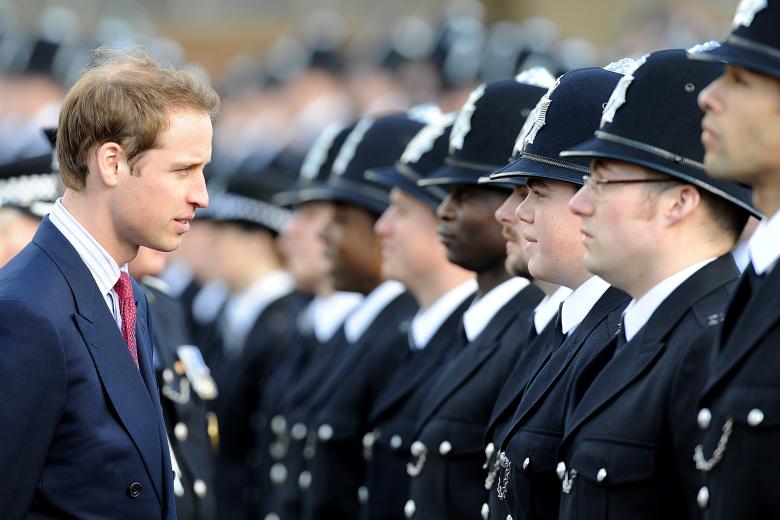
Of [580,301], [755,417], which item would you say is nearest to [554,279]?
[580,301]

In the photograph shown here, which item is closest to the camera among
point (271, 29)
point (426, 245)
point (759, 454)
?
point (759, 454)

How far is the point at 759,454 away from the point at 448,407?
2220mm

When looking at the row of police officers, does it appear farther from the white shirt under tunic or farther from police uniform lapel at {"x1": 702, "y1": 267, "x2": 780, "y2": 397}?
the white shirt under tunic

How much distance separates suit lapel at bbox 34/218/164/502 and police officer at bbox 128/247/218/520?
5.70 feet

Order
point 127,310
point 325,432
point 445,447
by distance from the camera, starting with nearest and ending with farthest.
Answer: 1. point 127,310
2. point 445,447
3. point 325,432

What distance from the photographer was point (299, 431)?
7305mm

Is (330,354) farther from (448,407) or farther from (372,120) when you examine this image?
(448,407)

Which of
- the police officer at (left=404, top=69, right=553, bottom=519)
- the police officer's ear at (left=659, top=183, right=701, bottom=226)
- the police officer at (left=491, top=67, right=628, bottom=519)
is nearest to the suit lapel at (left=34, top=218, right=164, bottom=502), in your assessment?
the police officer at (left=491, top=67, right=628, bottom=519)

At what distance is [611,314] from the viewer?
4.51m

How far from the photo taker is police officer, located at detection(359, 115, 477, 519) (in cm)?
621

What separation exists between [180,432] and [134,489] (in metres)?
2.07

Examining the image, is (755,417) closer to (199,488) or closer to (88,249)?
(88,249)

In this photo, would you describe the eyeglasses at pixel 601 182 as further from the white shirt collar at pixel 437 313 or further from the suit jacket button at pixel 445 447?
the white shirt collar at pixel 437 313

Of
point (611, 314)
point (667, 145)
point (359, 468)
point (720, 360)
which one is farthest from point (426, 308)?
point (720, 360)
